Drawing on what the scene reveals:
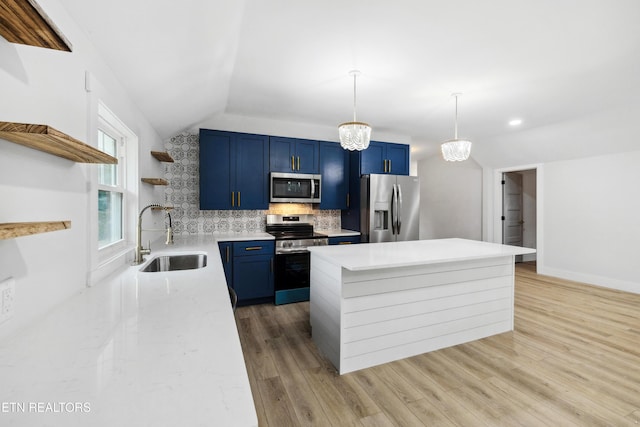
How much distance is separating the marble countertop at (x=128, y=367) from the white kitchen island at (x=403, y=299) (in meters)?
1.19

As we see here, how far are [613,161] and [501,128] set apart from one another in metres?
1.63

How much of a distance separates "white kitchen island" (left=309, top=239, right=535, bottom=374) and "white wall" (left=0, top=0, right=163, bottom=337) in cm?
152

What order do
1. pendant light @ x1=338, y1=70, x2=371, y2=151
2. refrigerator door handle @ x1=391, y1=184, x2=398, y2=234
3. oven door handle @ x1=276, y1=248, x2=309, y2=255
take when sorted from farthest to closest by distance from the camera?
refrigerator door handle @ x1=391, y1=184, x2=398, y2=234
oven door handle @ x1=276, y1=248, x2=309, y2=255
pendant light @ x1=338, y1=70, x2=371, y2=151

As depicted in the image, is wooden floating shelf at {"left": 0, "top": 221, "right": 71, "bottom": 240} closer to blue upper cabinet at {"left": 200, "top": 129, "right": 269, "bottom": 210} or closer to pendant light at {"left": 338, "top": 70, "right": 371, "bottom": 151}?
pendant light at {"left": 338, "top": 70, "right": 371, "bottom": 151}

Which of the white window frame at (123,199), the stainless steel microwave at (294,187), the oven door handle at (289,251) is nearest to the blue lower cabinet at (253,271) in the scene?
the oven door handle at (289,251)

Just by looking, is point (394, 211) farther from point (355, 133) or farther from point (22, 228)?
point (22, 228)

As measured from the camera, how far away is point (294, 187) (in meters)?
4.22

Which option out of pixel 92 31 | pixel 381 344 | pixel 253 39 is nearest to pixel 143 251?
pixel 92 31

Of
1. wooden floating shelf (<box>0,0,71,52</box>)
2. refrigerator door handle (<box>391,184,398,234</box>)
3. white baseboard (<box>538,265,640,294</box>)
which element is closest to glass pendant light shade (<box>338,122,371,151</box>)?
refrigerator door handle (<box>391,184,398,234</box>)

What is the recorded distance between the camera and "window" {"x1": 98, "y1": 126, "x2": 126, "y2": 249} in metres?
2.06

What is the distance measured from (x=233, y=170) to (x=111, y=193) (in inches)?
70.2

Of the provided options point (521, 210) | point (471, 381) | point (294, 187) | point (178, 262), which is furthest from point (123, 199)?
point (521, 210)

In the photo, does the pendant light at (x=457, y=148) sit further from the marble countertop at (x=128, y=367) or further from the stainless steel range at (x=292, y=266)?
the marble countertop at (x=128, y=367)

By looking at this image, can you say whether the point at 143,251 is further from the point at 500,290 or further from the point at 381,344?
the point at 500,290
